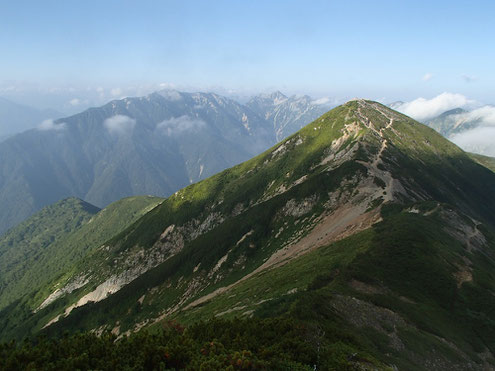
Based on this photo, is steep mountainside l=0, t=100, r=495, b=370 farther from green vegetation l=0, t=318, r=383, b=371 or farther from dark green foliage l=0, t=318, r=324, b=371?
dark green foliage l=0, t=318, r=324, b=371

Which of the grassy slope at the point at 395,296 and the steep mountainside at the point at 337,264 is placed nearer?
the grassy slope at the point at 395,296

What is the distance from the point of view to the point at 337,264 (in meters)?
64.1

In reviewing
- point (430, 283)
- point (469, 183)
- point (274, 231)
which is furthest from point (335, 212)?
point (469, 183)

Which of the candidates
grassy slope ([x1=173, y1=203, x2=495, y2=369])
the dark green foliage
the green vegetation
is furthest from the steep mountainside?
the dark green foliage

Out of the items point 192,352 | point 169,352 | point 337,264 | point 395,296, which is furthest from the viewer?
point 337,264

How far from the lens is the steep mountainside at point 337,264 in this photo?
4256 centimetres

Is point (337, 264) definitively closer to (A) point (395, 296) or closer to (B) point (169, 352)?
(A) point (395, 296)

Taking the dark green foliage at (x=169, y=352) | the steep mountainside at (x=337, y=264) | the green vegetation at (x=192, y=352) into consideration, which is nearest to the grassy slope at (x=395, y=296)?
the steep mountainside at (x=337, y=264)

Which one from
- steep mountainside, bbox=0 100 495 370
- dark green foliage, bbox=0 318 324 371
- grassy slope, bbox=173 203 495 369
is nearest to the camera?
dark green foliage, bbox=0 318 324 371

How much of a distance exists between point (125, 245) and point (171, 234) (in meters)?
34.6

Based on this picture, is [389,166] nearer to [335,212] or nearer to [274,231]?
[335,212]

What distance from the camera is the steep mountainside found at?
4256 centimetres

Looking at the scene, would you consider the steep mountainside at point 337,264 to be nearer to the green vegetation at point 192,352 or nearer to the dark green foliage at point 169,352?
the green vegetation at point 192,352

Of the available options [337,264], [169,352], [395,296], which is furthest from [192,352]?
[337,264]
